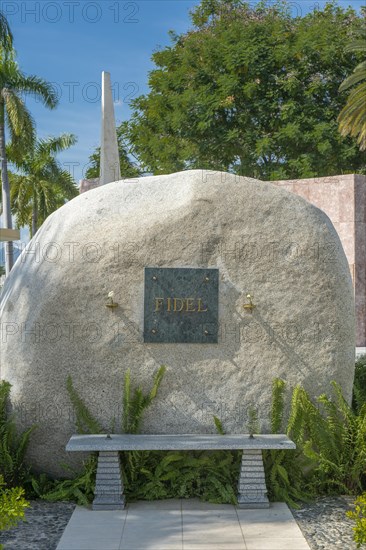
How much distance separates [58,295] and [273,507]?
2.77 meters

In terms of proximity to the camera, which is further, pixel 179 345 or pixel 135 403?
pixel 179 345

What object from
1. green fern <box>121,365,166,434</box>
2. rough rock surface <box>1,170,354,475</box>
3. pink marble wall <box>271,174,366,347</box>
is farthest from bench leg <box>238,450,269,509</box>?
pink marble wall <box>271,174,366,347</box>

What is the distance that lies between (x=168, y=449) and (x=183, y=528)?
73 centimetres

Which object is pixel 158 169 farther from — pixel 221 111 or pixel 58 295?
pixel 58 295

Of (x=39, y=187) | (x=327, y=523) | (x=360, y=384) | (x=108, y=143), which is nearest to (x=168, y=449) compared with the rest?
(x=327, y=523)

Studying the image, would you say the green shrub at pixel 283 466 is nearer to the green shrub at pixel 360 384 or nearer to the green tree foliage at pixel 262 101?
the green shrub at pixel 360 384

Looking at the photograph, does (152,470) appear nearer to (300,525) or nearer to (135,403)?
(135,403)

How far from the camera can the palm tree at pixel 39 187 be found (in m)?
38.2

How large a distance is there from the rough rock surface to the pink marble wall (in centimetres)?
1067

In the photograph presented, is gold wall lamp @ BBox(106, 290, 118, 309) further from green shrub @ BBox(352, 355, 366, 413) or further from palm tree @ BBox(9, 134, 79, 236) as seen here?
palm tree @ BBox(9, 134, 79, 236)

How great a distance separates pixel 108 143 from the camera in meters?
11.0

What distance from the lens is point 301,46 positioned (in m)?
26.1

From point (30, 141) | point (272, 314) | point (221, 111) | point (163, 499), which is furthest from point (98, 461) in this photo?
point (30, 141)

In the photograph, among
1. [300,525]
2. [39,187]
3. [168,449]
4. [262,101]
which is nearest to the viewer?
[300,525]
